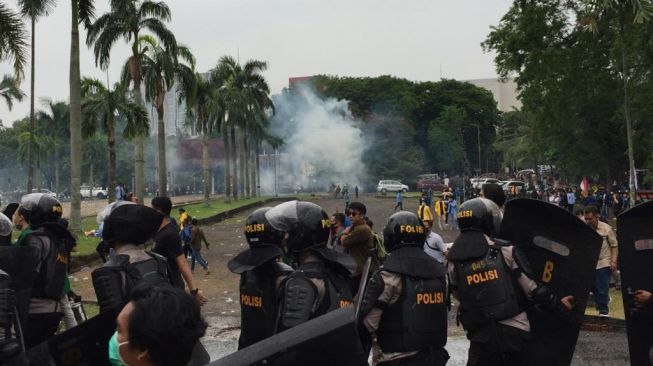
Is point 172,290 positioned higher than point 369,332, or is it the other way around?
point 172,290

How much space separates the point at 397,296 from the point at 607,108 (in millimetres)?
28839

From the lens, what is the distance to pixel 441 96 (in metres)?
67.1

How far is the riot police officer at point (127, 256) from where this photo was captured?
3.60 metres

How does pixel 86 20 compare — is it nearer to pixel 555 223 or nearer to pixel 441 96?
pixel 555 223

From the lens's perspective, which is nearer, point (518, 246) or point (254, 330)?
point (254, 330)

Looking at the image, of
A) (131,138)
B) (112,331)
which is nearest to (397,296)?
(112,331)

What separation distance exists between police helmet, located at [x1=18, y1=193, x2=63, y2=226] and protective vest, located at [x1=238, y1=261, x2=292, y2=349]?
81.7 inches

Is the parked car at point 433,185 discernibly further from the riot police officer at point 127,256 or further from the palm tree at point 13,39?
the riot police officer at point 127,256

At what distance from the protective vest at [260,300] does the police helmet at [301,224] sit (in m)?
0.20

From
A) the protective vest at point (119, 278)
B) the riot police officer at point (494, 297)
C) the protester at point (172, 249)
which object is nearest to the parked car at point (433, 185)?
the protester at point (172, 249)

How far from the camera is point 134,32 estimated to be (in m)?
24.6

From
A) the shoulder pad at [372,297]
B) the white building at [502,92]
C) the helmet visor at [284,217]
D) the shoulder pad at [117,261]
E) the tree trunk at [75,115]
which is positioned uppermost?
the white building at [502,92]

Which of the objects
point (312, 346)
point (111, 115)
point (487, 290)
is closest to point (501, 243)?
point (487, 290)

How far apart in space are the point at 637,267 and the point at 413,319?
1493 millimetres
